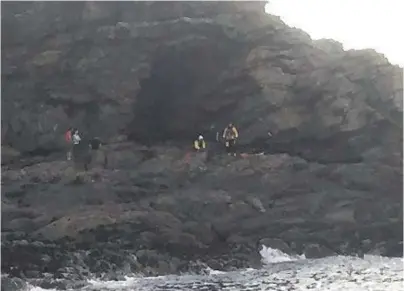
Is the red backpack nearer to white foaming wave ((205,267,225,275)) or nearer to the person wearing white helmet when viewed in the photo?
the person wearing white helmet

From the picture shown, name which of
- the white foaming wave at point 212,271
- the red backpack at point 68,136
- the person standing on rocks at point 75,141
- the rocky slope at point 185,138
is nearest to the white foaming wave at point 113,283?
the rocky slope at point 185,138

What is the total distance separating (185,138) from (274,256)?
9.11 m

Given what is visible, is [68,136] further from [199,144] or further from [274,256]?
[274,256]

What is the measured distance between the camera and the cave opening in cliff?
28.2 m

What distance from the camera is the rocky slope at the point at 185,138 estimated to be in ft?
68.5

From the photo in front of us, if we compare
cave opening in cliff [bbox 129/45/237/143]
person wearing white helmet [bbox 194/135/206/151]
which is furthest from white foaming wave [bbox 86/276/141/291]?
cave opening in cliff [bbox 129/45/237/143]

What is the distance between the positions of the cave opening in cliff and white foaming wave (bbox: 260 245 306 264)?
878 centimetres

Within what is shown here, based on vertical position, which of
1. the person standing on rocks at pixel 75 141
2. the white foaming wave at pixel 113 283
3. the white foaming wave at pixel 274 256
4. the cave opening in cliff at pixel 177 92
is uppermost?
the cave opening in cliff at pixel 177 92

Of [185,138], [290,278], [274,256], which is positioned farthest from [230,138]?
[290,278]

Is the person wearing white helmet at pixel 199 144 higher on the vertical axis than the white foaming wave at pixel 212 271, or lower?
higher

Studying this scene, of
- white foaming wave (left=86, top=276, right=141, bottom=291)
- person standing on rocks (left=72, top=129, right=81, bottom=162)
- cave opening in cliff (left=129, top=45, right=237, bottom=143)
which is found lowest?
white foaming wave (left=86, top=276, right=141, bottom=291)

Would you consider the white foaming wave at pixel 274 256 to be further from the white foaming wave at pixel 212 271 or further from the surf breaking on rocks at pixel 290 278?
the white foaming wave at pixel 212 271

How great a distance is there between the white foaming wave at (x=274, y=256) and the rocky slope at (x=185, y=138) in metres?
0.41

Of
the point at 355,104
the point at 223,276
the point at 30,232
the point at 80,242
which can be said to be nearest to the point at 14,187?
the point at 30,232
